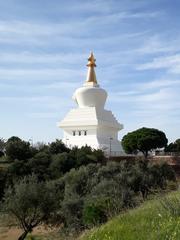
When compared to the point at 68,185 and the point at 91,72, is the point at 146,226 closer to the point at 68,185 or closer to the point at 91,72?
the point at 68,185

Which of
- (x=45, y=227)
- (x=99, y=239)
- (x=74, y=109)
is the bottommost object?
(x=45, y=227)

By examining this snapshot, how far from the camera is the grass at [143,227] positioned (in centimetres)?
630

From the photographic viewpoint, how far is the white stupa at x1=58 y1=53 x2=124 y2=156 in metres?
49.1

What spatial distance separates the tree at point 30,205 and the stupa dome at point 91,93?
26300mm

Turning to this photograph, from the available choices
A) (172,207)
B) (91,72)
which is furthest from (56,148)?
(172,207)

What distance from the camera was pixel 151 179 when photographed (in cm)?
3045

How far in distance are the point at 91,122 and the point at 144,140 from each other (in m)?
6.39

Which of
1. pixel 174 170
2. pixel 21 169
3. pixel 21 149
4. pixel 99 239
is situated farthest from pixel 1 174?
pixel 99 239

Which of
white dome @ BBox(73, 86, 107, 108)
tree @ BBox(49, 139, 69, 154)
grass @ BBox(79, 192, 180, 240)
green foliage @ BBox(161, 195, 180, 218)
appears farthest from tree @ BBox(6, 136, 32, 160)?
green foliage @ BBox(161, 195, 180, 218)

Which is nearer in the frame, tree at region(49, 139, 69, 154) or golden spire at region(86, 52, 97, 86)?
tree at region(49, 139, 69, 154)

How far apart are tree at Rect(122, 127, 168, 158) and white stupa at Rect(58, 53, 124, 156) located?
1.47 meters

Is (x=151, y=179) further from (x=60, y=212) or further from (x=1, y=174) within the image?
(x=1, y=174)

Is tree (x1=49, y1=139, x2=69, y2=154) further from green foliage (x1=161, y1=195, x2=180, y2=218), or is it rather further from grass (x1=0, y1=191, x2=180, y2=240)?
green foliage (x1=161, y1=195, x2=180, y2=218)

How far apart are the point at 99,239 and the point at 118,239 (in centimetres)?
43
